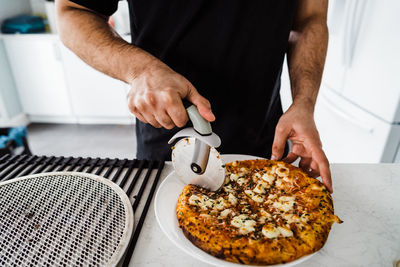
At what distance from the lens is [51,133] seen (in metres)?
3.34

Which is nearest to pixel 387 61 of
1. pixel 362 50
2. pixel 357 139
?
pixel 362 50

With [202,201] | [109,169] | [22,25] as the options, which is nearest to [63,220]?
[109,169]

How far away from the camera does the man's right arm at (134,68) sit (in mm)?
666

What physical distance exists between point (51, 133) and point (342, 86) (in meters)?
3.10

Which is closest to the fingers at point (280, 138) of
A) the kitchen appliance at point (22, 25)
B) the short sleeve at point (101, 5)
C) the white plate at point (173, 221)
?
the white plate at point (173, 221)

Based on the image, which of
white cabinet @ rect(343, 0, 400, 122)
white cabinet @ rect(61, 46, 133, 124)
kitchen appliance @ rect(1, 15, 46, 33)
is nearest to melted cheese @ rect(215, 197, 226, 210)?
white cabinet @ rect(343, 0, 400, 122)

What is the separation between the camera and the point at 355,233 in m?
0.66

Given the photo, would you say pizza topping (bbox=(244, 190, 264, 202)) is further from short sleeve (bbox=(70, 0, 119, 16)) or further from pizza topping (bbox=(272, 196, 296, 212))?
short sleeve (bbox=(70, 0, 119, 16))

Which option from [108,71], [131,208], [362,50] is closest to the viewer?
[131,208]

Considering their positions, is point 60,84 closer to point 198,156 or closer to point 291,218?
point 198,156

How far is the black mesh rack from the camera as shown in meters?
0.80

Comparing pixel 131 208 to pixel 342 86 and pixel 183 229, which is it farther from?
pixel 342 86

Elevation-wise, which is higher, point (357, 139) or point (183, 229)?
point (183, 229)

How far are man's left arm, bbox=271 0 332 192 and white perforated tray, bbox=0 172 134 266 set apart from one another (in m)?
0.50
